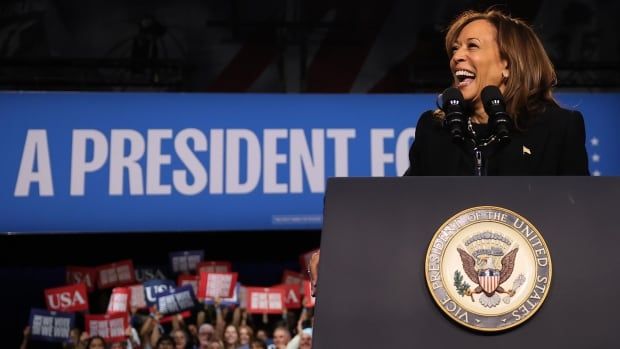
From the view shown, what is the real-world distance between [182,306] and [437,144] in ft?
17.0

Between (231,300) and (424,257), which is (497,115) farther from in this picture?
(231,300)

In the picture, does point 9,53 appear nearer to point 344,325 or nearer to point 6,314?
point 6,314

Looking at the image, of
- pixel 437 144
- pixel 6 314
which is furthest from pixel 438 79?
pixel 437 144

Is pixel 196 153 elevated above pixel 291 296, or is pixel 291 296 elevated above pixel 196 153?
pixel 196 153

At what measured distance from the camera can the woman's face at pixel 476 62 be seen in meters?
1.35

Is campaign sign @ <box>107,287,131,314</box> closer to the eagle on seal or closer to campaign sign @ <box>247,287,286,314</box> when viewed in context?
campaign sign @ <box>247,287,286,314</box>

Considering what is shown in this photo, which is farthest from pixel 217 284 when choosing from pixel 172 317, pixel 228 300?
pixel 172 317

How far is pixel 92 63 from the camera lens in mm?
6766

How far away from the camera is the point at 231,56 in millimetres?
6883

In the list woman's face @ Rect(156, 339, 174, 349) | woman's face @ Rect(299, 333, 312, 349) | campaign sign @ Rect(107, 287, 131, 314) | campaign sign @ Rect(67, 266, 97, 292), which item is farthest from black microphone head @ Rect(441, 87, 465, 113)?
Answer: campaign sign @ Rect(67, 266, 97, 292)

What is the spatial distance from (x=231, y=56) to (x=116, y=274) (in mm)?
1907

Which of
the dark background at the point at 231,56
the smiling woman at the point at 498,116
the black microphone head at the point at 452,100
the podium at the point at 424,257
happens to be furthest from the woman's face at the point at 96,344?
the podium at the point at 424,257

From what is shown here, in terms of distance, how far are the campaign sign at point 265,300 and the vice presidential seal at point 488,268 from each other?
5356 mm

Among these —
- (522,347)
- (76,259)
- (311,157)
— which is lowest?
(522,347)
